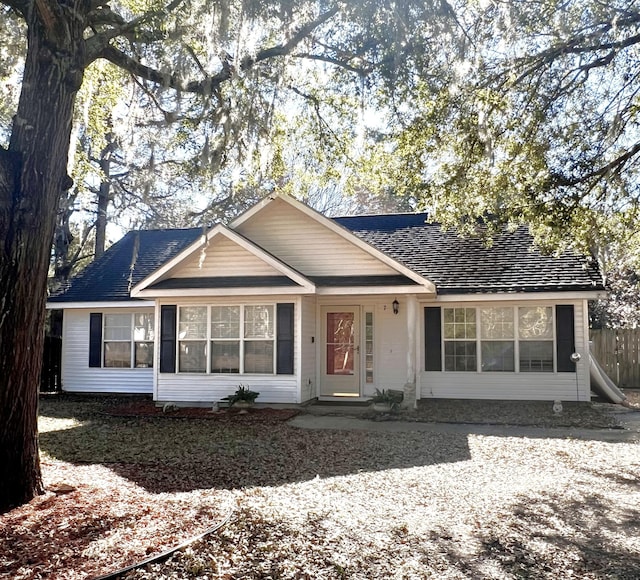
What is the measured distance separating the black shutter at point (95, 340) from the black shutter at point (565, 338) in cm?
1099

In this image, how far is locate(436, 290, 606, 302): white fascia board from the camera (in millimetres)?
11695

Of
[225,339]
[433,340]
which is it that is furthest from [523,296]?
[225,339]

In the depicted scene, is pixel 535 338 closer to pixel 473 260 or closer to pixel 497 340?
pixel 497 340

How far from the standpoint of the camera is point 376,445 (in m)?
8.41

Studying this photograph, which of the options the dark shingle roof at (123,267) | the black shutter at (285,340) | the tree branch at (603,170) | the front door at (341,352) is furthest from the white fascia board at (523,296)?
the dark shingle roof at (123,267)

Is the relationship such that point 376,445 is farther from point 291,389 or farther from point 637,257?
point 637,257

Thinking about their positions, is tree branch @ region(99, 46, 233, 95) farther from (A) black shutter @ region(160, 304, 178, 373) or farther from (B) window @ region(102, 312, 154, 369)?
(B) window @ region(102, 312, 154, 369)

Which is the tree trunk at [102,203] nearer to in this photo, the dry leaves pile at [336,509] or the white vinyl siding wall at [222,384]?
the white vinyl siding wall at [222,384]

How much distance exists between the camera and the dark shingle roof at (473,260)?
12.3 meters

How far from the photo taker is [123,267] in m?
16.6

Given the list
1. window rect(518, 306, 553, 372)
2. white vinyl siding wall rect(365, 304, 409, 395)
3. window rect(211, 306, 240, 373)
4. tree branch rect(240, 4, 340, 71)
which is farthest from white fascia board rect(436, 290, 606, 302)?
tree branch rect(240, 4, 340, 71)

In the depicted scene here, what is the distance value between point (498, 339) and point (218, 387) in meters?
6.14

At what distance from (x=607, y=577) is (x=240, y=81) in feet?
21.7

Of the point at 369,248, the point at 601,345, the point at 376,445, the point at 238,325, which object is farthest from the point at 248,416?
the point at 601,345
